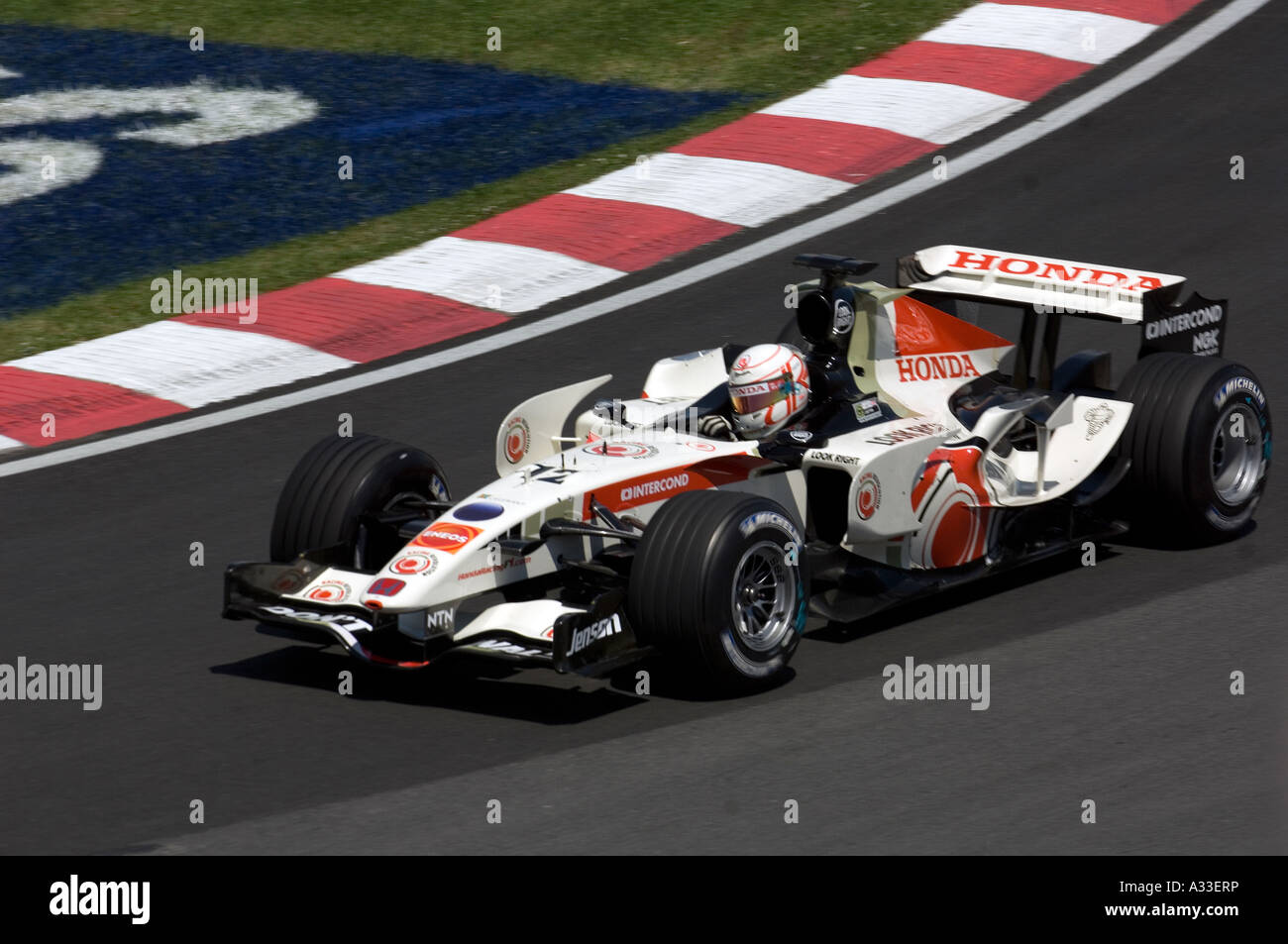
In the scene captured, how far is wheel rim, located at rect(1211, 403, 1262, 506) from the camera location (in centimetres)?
854

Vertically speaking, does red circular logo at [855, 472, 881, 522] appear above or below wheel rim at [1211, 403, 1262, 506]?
above

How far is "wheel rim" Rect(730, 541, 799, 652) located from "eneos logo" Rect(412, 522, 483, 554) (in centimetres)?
92

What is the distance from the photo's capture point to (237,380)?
35.7ft

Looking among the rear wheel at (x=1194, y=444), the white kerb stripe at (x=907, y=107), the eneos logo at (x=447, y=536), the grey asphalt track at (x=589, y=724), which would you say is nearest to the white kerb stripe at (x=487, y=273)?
the grey asphalt track at (x=589, y=724)

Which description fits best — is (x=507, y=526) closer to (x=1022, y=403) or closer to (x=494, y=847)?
(x=494, y=847)

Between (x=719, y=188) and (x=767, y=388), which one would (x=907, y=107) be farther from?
(x=767, y=388)

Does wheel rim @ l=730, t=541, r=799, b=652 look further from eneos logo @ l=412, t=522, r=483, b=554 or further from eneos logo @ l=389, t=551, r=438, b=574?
eneos logo @ l=389, t=551, r=438, b=574

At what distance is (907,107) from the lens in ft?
46.1

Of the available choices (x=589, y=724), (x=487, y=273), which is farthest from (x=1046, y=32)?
(x=589, y=724)

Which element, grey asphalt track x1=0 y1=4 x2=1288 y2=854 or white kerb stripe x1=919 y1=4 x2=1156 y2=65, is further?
white kerb stripe x1=919 y1=4 x2=1156 y2=65

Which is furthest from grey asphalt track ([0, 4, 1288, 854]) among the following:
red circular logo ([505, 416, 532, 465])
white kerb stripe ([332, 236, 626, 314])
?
white kerb stripe ([332, 236, 626, 314])

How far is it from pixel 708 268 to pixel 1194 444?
4340 millimetres

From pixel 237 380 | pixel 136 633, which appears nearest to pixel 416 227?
pixel 237 380

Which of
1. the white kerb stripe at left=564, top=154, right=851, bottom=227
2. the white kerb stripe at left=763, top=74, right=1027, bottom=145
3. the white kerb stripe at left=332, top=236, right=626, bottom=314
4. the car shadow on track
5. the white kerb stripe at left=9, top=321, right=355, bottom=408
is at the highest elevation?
the white kerb stripe at left=763, top=74, right=1027, bottom=145
